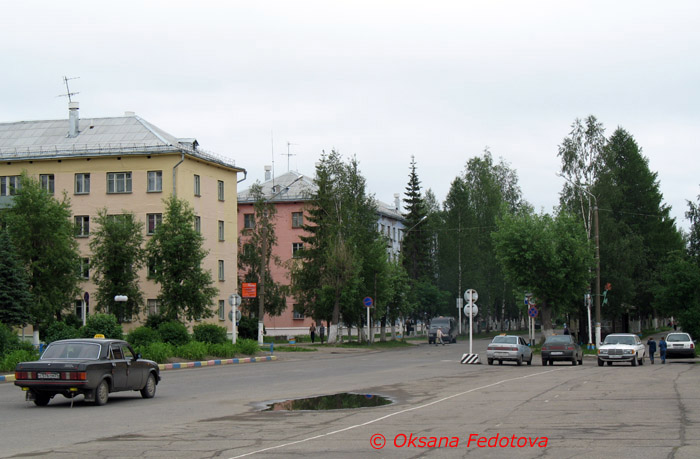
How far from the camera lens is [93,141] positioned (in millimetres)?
62438

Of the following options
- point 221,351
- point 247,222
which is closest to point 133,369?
point 221,351

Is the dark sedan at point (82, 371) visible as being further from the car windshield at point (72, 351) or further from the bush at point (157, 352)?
the bush at point (157, 352)

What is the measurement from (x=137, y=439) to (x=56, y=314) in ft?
123

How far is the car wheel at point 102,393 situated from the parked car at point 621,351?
81.7ft

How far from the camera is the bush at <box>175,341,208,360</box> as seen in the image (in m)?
37.8

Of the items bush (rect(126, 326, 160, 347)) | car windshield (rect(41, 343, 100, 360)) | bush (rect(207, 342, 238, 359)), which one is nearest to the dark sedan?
car windshield (rect(41, 343, 100, 360))

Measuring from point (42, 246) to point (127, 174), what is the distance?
15.7 metres

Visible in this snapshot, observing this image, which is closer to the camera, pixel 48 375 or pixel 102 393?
pixel 48 375

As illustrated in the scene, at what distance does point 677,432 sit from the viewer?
1271 cm

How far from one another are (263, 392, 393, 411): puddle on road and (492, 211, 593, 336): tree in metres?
34.1

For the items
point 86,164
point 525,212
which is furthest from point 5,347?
point 525,212

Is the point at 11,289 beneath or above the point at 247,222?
beneath

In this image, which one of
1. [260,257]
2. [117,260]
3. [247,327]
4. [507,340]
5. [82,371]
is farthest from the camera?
[260,257]

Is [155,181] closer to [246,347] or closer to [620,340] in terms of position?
[246,347]
